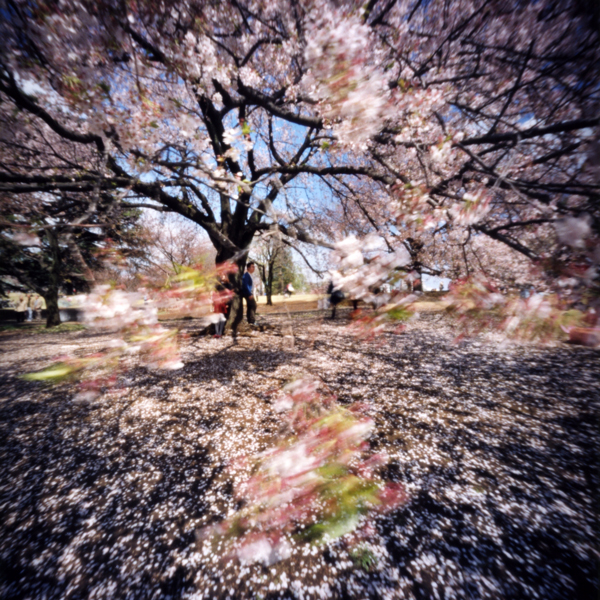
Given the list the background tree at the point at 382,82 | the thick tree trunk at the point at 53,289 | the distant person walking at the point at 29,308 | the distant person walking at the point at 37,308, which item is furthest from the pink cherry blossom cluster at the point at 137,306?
the distant person walking at the point at 37,308

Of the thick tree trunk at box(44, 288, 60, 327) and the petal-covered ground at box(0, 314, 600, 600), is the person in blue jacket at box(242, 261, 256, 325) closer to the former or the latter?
the petal-covered ground at box(0, 314, 600, 600)

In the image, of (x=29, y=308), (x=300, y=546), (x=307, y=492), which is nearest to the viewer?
(x=300, y=546)

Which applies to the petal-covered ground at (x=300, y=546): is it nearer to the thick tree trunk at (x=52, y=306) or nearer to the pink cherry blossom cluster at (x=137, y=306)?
the pink cherry blossom cluster at (x=137, y=306)

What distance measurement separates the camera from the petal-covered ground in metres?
1.16

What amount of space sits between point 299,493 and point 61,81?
4108mm

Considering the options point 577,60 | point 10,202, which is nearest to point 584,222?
point 577,60

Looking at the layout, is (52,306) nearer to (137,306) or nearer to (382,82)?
(137,306)

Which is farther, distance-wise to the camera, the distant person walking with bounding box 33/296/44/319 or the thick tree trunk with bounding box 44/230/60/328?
the distant person walking with bounding box 33/296/44/319

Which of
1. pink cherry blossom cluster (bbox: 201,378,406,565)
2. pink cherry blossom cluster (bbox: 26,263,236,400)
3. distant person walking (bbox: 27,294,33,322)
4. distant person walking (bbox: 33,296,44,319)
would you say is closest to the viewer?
pink cherry blossom cluster (bbox: 201,378,406,565)

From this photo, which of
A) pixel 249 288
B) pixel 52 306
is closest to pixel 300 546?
pixel 249 288

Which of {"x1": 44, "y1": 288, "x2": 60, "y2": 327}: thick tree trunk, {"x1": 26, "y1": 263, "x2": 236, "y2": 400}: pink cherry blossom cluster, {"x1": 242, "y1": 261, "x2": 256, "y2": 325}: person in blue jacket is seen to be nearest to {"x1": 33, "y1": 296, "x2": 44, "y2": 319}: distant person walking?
{"x1": 44, "y1": 288, "x2": 60, "y2": 327}: thick tree trunk

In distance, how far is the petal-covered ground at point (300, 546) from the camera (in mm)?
1158

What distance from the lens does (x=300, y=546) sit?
1.32 meters

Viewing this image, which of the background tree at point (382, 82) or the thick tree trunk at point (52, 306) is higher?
the background tree at point (382, 82)
